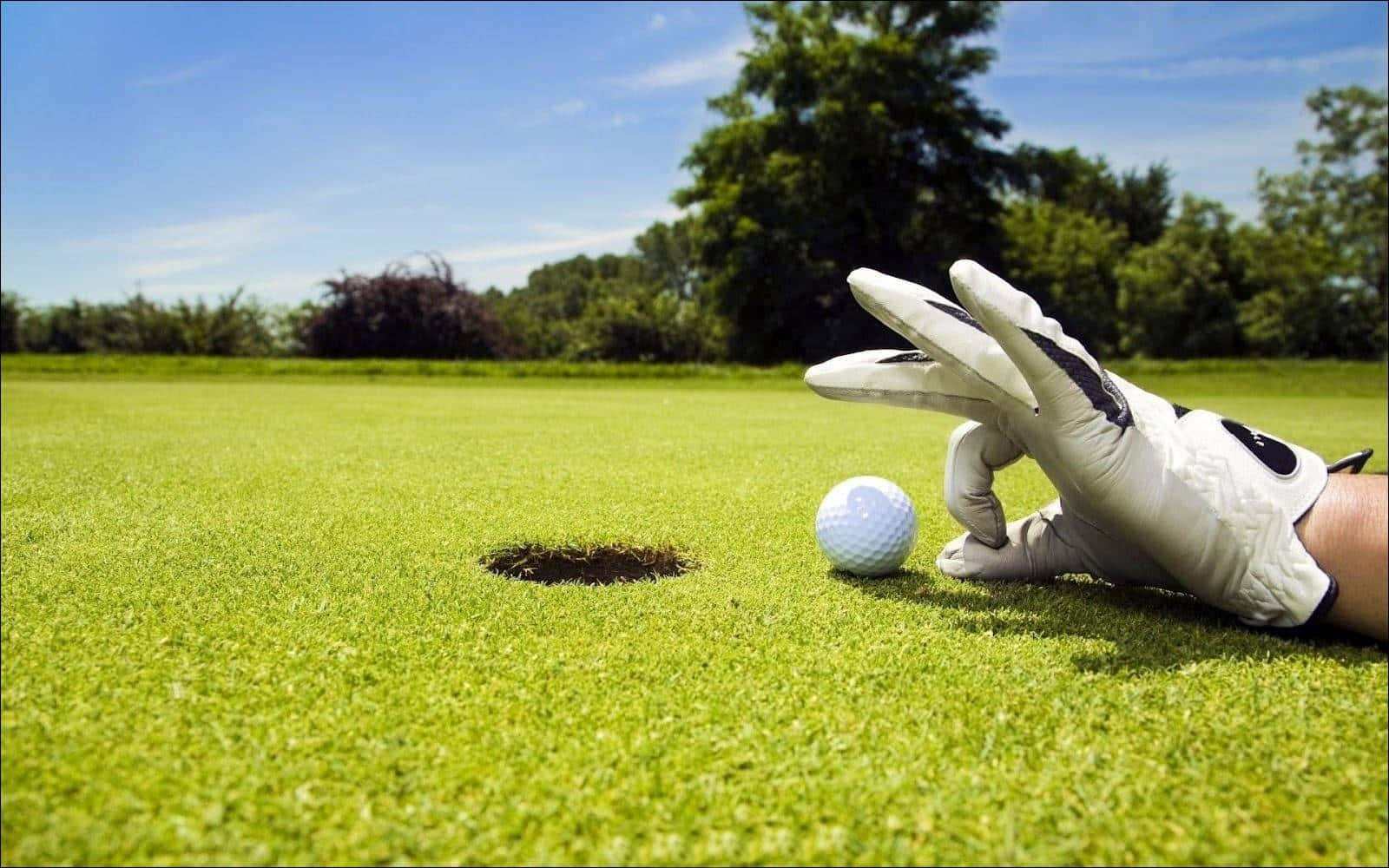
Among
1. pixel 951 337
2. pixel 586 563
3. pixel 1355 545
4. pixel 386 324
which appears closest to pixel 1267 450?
pixel 1355 545

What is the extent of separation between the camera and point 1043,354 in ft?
8.30

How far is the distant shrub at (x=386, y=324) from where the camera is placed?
33.1 metres

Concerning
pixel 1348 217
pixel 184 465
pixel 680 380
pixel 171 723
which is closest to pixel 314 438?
pixel 184 465

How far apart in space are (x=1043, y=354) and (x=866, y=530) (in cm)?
106

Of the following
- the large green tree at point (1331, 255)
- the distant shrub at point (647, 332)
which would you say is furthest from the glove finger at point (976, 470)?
the large green tree at point (1331, 255)

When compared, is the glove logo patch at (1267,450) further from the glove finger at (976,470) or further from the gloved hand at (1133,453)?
the glove finger at (976,470)

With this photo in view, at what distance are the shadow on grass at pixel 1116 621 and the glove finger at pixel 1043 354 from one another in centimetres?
66

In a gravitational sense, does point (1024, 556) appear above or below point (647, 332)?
below

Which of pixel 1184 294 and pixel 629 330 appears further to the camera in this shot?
pixel 1184 294

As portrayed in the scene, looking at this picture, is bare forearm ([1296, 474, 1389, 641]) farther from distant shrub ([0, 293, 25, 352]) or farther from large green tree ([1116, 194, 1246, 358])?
large green tree ([1116, 194, 1246, 358])

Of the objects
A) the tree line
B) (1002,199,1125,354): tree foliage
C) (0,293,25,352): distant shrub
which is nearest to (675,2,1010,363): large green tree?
the tree line

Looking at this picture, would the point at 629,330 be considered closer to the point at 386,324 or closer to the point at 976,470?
the point at 386,324

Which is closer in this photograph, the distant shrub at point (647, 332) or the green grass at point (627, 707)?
the green grass at point (627, 707)

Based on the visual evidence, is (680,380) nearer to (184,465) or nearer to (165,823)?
(184,465)
